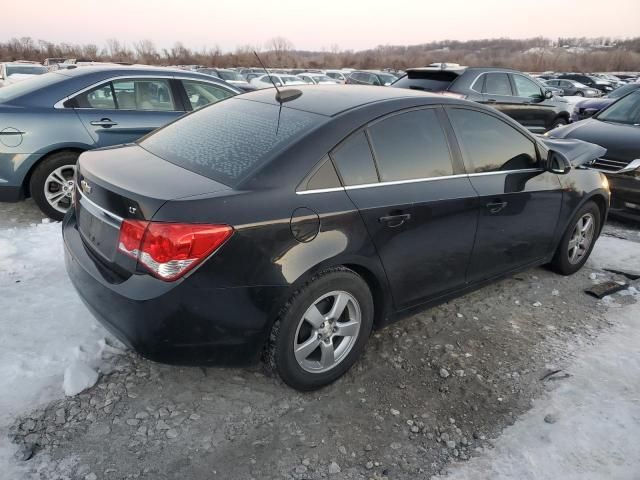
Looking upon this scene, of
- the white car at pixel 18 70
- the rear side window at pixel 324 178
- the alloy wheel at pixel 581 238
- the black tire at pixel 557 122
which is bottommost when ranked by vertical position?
the black tire at pixel 557 122

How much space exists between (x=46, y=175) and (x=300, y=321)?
372 centimetres

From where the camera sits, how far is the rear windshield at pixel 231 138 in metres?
2.60

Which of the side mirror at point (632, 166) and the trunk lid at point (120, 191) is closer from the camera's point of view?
the trunk lid at point (120, 191)

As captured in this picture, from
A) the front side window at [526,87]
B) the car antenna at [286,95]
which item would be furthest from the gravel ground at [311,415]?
the front side window at [526,87]

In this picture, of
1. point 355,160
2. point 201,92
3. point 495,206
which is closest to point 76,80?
point 201,92

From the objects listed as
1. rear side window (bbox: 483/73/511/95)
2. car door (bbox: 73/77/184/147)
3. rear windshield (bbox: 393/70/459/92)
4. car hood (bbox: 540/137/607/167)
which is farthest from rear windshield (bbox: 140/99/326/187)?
rear side window (bbox: 483/73/511/95)

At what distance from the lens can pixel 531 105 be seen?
10.1 metres

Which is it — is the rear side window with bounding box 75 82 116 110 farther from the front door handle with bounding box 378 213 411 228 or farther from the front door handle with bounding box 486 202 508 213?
the front door handle with bounding box 486 202 508 213

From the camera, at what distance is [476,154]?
3.41 meters

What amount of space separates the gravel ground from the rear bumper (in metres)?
0.37

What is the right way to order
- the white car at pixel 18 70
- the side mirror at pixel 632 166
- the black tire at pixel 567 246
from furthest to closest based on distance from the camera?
the white car at pixel 18 70 < the side mirror at pixel 632 166 < the black tire at pixel 567 246

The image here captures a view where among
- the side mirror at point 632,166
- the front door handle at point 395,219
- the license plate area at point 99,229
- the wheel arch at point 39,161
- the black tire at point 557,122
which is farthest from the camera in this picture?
the black tire at point 557,122

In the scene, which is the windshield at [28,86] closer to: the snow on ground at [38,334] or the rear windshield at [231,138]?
the snow on ground at [38,334]

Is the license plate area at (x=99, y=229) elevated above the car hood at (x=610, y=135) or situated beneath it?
elevated above
